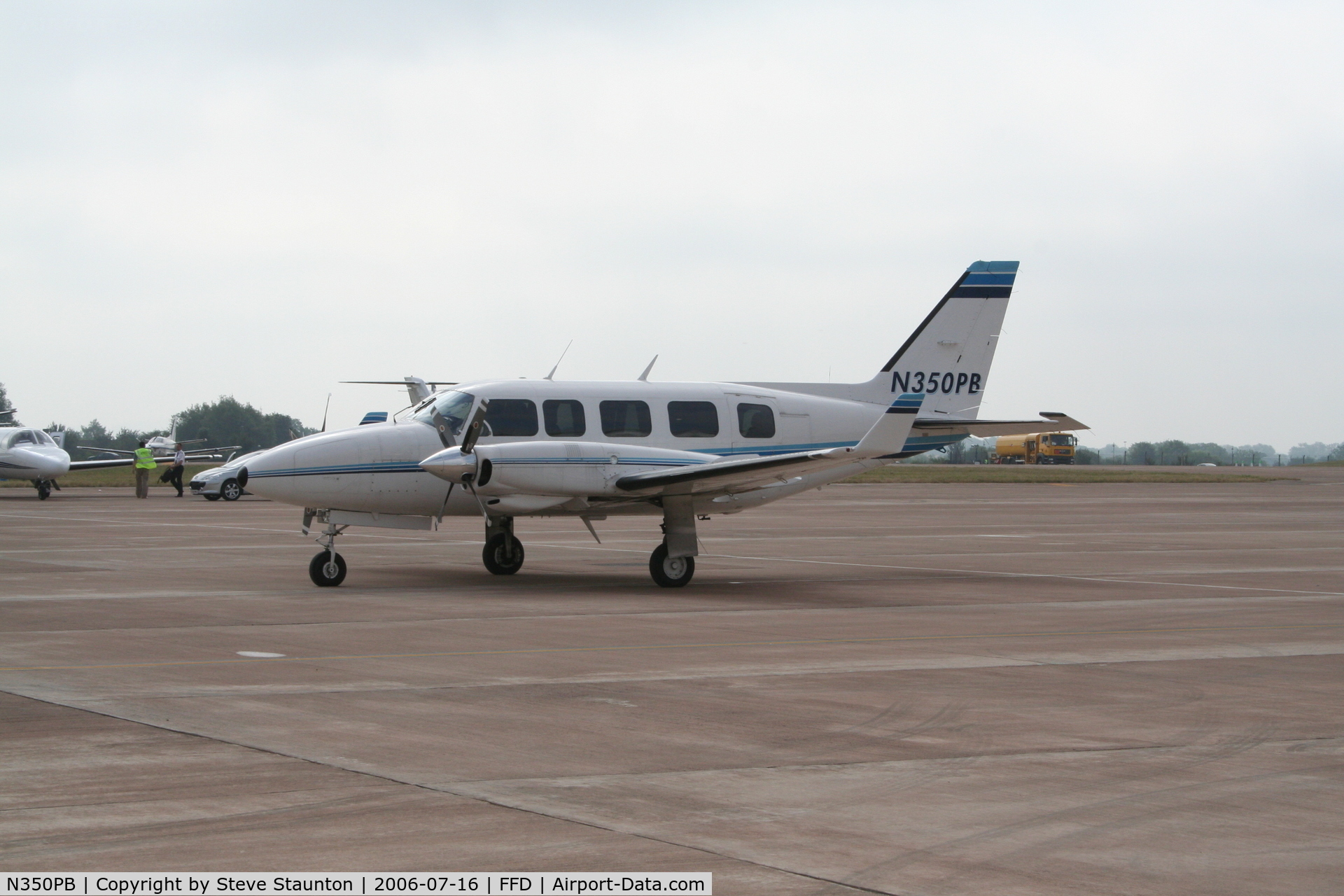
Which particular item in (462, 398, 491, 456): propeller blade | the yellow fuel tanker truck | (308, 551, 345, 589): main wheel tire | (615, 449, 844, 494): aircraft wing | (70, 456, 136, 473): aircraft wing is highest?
the yellow fuel tanker truck

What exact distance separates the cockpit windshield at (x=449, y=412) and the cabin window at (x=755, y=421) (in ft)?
13.2

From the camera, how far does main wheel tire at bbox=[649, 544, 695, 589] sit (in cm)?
1720

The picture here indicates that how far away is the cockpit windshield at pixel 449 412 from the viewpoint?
17.2 metres

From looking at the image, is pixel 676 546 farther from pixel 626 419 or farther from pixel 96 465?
pixel 96 465

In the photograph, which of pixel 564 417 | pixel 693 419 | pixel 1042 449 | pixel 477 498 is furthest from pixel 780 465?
pixel 1042 449

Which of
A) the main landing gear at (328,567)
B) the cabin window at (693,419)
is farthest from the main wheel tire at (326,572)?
the cabin window at (693,419)

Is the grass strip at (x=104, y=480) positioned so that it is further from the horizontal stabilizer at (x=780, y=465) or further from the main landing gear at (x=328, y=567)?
the horizontal stabilizer at (x=780, y=465)

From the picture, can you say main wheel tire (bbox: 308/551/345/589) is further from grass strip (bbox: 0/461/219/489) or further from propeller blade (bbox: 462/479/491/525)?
grass strip (bbox: 0/461/219/489)

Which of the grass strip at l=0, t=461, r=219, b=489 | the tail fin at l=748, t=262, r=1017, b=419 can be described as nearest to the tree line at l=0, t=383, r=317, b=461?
the grass strip at l=0, t=461, r=219, b=489

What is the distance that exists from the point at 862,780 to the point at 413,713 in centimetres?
312

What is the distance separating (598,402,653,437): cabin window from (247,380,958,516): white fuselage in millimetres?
18

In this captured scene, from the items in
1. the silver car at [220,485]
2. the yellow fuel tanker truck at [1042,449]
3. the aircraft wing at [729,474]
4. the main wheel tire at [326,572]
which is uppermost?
the yellow fuel tanker truck at [1042,449]

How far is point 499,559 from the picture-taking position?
1845 centimetres

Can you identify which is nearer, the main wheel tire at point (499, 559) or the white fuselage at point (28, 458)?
the main wheel tire at point (499, 559)
